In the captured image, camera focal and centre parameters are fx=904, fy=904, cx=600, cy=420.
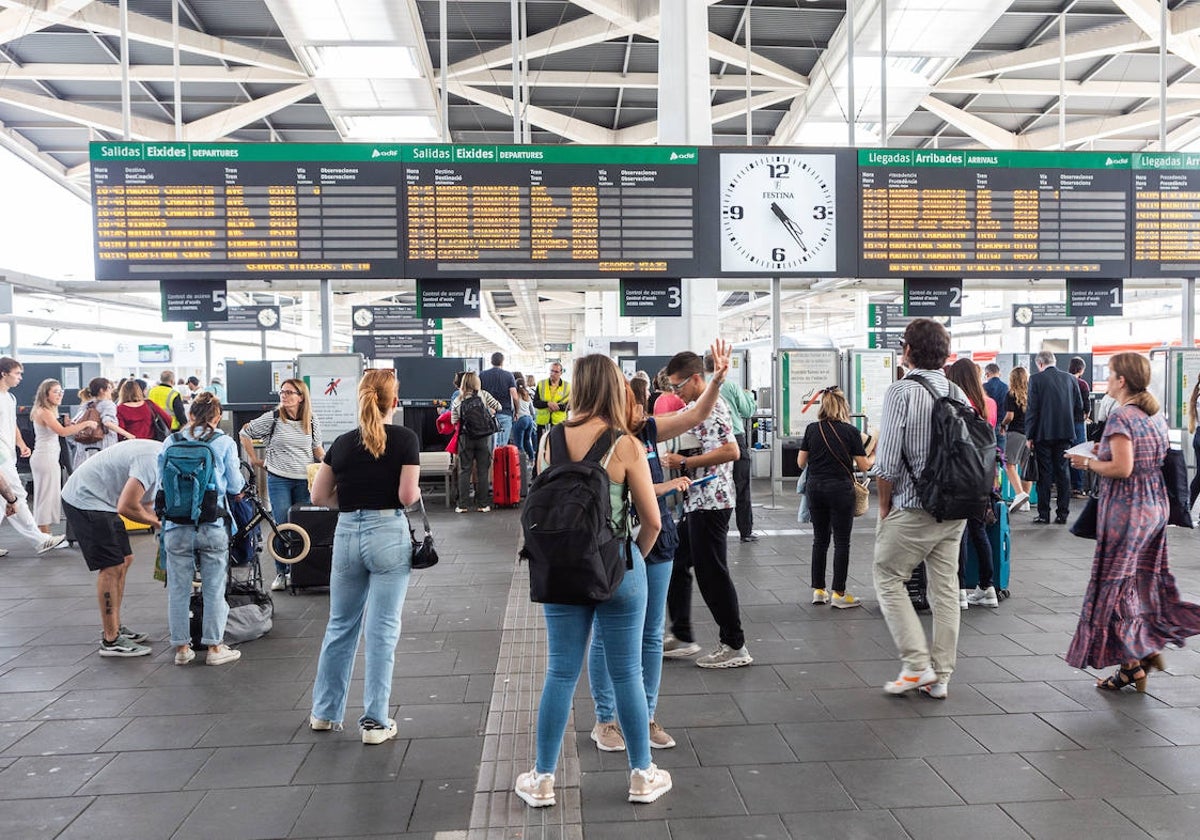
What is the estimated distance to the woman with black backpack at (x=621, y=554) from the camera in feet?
10.0

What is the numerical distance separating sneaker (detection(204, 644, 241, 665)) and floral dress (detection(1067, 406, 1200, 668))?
14.6 feet

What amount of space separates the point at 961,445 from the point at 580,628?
6.76 ft

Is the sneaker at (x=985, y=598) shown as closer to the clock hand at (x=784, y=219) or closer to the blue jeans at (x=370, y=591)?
the clock hand at (x=784, y=219)

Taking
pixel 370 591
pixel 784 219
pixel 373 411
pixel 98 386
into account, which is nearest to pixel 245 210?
pixel 98 386

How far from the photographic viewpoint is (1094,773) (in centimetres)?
347

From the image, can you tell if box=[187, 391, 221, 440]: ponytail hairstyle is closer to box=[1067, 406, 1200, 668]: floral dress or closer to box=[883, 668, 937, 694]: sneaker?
box=[883, 668, 937, 694]: sneaker

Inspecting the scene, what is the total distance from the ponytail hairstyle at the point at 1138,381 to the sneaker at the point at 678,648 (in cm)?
255

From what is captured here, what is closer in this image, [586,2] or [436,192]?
[436,192]

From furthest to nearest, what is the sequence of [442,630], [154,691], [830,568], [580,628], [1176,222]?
[1176,222], [830,568], [442,630], [154,691], [580,628]

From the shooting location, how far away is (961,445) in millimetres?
4082

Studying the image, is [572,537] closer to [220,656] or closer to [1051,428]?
[220,656]

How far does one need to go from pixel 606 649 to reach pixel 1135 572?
9.10 ft

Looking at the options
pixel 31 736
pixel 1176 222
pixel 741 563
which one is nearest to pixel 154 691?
pixel 31 736

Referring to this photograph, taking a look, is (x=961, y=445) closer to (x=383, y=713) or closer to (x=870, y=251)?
(x=383, y=713)
